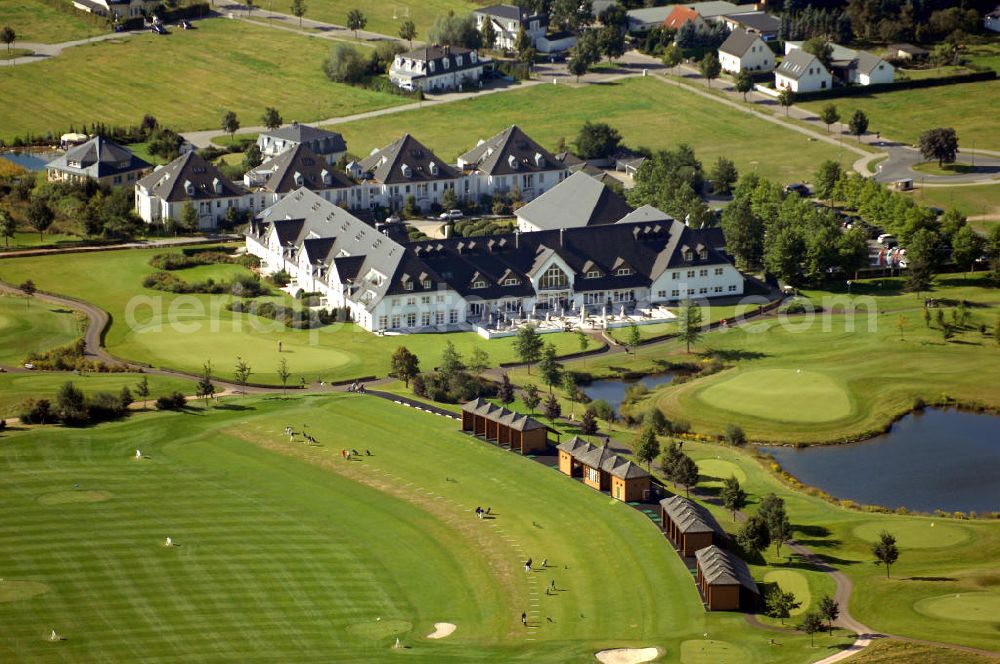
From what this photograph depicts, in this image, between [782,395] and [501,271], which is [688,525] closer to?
[782,395]

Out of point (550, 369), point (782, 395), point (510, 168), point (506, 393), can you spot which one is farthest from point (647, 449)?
point (510, 168)

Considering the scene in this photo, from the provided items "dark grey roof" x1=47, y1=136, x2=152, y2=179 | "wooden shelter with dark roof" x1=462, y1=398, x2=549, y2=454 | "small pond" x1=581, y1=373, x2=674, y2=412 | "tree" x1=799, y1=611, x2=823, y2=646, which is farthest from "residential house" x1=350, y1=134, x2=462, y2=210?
"tree" x1=799, y1=611, x2=823, y2=646

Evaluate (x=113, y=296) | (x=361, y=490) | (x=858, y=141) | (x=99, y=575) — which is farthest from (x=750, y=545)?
(x=858, y=141)

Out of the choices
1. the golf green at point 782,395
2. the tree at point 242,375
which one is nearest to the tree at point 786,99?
the golf green at point 782,395

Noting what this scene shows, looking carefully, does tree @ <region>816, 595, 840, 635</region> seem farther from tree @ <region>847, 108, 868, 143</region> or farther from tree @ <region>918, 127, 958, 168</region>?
tree @ <region>847, 108, 868, 143</region>

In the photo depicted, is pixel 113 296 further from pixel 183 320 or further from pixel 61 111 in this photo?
pixel 61 111

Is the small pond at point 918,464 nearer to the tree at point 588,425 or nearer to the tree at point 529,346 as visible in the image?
the tree at point 588,425

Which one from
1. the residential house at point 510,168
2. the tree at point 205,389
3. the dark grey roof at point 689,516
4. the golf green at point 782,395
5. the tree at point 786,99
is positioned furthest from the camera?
the tree at point 786,99
